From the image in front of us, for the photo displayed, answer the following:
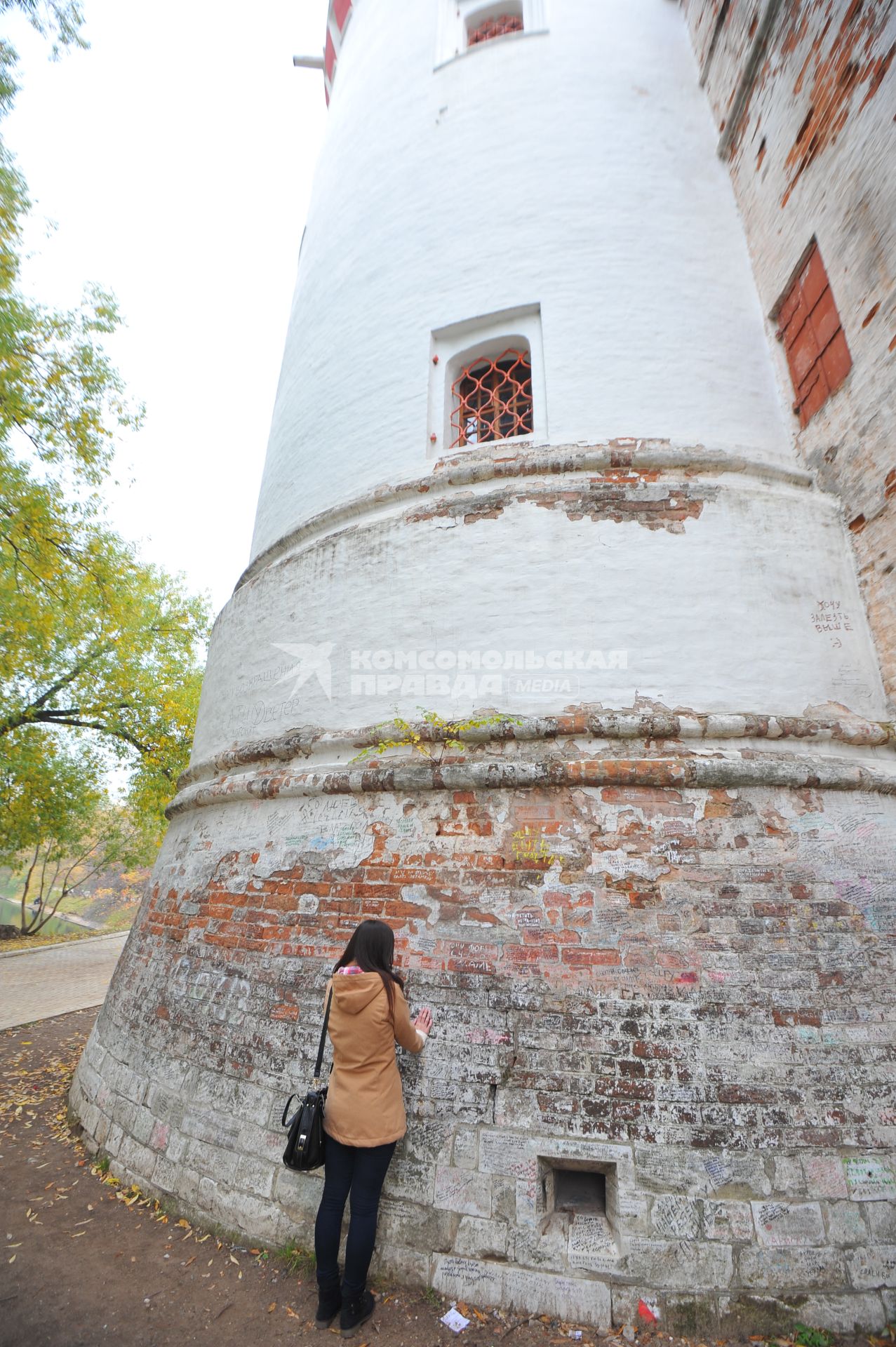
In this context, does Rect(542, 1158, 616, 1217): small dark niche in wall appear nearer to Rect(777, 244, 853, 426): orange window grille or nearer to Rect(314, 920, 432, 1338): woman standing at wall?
Rect(314, 920, 432, 1338): woman standing at wall

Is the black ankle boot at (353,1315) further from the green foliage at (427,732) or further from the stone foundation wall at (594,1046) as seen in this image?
the green foliage at (427,732)

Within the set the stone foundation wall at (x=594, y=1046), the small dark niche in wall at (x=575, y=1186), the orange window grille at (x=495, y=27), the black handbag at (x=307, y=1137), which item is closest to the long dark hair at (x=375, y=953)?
the black handbag at (x=307, y=1137)

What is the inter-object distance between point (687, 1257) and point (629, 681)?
252 centimetres

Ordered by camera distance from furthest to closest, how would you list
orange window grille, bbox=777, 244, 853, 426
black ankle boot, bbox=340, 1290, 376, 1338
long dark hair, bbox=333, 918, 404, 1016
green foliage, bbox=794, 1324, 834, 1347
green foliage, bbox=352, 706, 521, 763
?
1. orange window grille, bbox=777, 244, 853, 426
2. green foliage, bbox=352, 706, 521, 763
3. long dark hair, bbox=333, 918, 404, 1016
4. black ankle boot, bbox=340, 1290, 376, 1338
5. green foliage, bbox=794, 1324, 834, 1347

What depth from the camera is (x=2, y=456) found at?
6.03 meters

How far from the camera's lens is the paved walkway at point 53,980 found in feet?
27.7

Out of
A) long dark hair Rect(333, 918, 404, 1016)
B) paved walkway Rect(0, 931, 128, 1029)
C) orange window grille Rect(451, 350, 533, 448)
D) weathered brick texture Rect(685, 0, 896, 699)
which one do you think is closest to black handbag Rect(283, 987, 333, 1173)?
long dark hair Rect(333, 918, 404, 1016)

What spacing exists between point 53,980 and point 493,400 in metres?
11.4

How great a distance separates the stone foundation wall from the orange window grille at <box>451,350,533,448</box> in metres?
2.90

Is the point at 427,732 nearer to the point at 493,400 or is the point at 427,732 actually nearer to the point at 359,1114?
the point at 359,1114

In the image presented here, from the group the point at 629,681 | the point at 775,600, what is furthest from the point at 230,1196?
the point at 775,600

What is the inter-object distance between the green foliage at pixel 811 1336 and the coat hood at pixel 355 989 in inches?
79.4

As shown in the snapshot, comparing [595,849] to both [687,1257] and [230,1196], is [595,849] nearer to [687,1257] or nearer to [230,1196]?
[687,1257]

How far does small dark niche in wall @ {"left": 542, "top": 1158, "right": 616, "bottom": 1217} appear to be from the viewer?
2.79 meters
